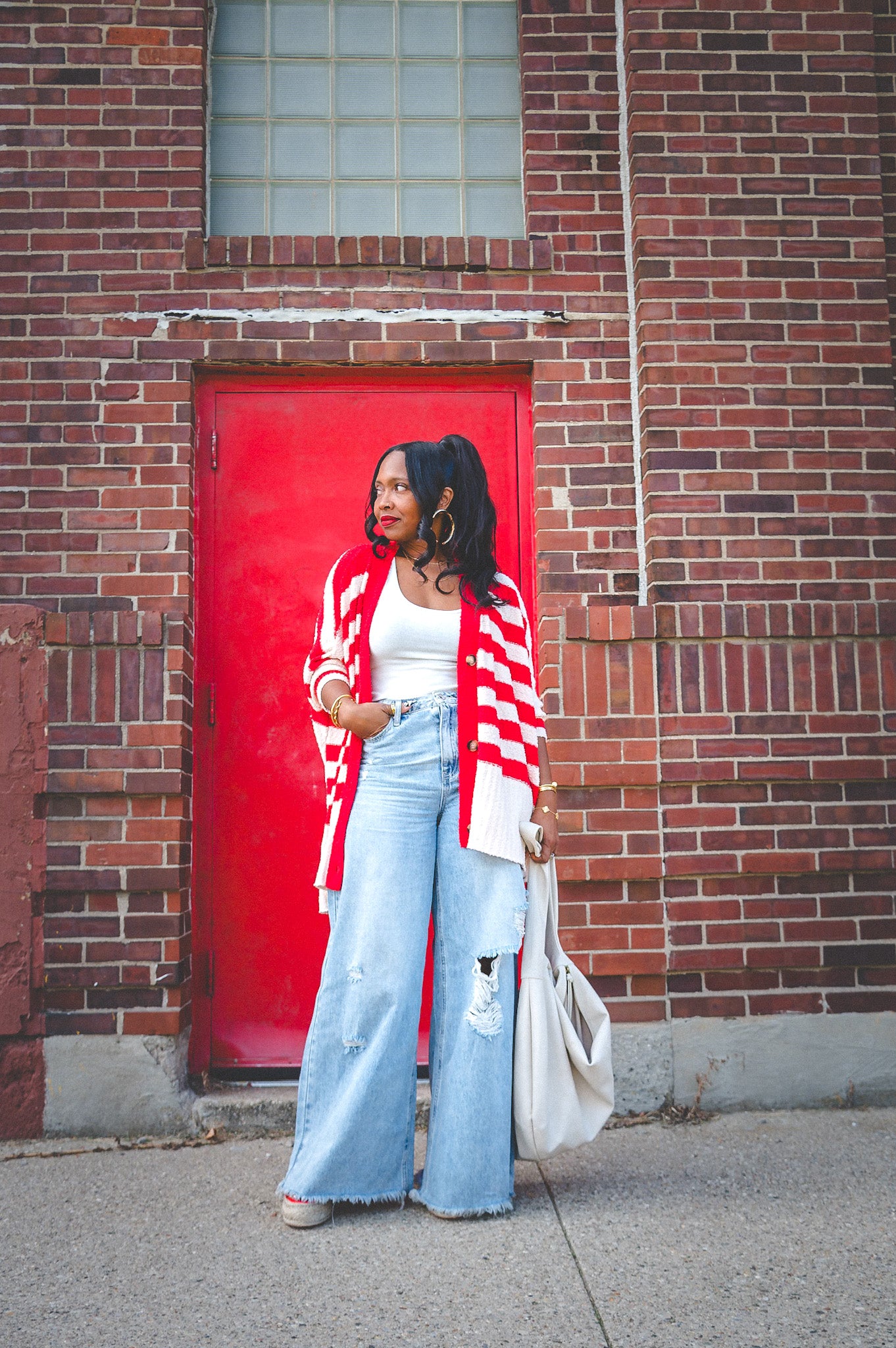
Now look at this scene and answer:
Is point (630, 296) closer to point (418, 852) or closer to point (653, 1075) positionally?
point (418, 852)

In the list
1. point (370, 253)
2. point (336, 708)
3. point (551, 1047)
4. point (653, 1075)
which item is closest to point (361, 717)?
point (336, 708)

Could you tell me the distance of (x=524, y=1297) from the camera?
2109 millimetres

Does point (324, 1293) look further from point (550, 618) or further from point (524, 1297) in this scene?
point (550, 618)

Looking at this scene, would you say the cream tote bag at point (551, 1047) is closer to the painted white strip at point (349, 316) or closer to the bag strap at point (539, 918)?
the bag strap at point (539, 918)

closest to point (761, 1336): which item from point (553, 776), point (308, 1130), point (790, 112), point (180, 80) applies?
→ point (308, 1130)

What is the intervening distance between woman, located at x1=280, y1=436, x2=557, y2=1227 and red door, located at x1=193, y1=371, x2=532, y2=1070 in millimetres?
869

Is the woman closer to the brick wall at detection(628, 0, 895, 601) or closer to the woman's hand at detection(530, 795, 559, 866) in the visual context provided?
the woman's hand at detection(530, 795, 559, 866)

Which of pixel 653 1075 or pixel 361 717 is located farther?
pixel 653 1075

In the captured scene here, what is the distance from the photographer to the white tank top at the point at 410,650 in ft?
8.57

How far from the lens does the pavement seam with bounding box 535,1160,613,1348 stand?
1987mm

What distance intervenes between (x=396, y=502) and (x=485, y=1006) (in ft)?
4.31

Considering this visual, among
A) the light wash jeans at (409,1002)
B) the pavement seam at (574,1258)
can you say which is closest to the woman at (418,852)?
the light wash jeans at (409,1002)

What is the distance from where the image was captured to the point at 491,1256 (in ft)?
7.53

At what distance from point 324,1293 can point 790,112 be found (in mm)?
3944
